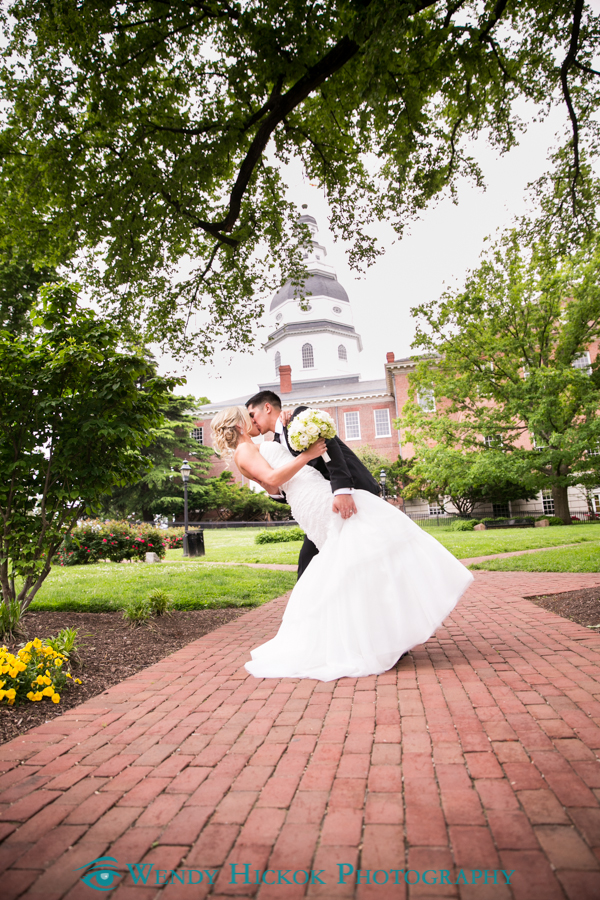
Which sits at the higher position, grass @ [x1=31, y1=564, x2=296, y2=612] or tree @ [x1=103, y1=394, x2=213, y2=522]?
tree @ [x1=103, y1=394, x2=213, y2=522]

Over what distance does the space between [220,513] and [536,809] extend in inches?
1339

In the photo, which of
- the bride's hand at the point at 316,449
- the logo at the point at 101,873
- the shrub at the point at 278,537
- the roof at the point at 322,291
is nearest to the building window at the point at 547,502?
the shrub at the point at 278,537

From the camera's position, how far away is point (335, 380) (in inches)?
2072

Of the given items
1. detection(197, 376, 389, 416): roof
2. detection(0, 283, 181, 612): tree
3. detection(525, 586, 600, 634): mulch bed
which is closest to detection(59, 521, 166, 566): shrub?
detection(0, 283, 181, 612): tree

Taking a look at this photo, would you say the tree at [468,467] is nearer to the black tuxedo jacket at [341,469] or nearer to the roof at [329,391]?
the black tuxedo jacket at [341,469]

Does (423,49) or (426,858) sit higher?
(423,49)

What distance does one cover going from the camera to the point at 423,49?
20.8 feet

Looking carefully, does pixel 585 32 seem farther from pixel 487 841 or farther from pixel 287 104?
pixel 487 841

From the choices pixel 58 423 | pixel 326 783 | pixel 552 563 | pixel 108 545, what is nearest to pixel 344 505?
pixel 326 783

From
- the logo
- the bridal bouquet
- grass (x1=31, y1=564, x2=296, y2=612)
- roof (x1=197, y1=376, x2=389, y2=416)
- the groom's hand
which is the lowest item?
grass (x1=31, y1=564, x2=296, y2=612)

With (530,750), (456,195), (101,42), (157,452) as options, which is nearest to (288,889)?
(530,750)

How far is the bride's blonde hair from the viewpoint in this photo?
13.6 ft

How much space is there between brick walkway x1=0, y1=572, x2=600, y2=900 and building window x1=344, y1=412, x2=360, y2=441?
1532 inches

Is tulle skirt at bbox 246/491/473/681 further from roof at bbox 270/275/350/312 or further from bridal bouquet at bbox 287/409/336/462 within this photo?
roof at bbox 270/275/350/312
